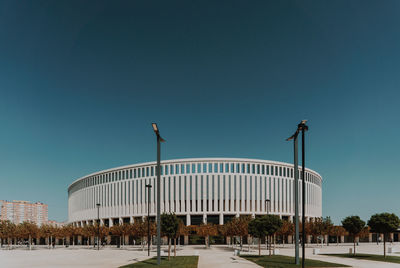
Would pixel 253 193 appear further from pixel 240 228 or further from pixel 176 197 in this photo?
pixel 240 228

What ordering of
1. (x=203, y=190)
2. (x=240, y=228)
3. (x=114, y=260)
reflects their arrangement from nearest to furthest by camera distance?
(x=114, y=260) < (x=240, y=228) < (x=203, y=190)

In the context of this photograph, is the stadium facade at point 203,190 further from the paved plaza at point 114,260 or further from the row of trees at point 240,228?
the paved plaza at point 114,260

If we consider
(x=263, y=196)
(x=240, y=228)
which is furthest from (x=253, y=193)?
(x=240, y=228)

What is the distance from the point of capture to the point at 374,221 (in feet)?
104

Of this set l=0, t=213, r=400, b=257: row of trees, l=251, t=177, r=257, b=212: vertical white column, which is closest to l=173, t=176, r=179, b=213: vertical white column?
l=251, t=177, r=257, b=212: vertical white column

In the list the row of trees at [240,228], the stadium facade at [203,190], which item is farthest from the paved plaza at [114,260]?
the stadium facade at [203,190]

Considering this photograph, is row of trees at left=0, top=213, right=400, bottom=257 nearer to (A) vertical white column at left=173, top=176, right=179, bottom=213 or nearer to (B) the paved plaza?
(B) the paved plaza

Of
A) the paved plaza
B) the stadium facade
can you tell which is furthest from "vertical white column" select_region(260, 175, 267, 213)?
the paved plaza

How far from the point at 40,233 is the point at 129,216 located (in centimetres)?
2710

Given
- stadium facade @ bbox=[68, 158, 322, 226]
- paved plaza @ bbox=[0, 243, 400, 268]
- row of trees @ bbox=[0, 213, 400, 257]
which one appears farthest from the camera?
stadium facade @ bbox=[68, 158, 322, 226]

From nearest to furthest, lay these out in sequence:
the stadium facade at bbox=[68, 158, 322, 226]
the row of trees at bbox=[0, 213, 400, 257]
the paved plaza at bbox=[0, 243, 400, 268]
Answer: the paved plaza at bbox=[0, 243, 400, 268] → the row of trees at bbox=[0, 213, 400, 257] → the stadium facade at bbox=[68, 158, 322, 226]

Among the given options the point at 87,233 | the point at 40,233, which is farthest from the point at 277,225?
the point at 40,233

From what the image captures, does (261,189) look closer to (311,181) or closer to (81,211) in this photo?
(311,181)

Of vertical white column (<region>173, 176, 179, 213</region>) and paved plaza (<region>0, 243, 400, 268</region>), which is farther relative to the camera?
vertical white column (<region>173, 176, 179, 213</region>)
